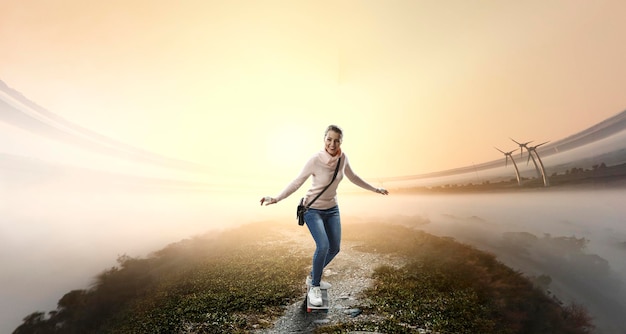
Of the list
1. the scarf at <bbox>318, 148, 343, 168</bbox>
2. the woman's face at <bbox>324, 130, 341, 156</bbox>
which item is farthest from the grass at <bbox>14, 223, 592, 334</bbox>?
the woman's face at <bbox>324, 130, 341, 156</bbox>

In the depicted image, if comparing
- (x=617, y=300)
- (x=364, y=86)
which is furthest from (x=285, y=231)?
(x=617, y=300)

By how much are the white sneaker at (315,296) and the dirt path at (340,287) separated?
183 mm

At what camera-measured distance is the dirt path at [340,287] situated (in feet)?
11.9

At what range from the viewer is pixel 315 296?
3.75 meters

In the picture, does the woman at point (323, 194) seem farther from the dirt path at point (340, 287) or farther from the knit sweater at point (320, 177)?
the dirt path at point (340, 287)

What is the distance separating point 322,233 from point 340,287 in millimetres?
1885

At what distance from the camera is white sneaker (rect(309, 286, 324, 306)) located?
374cm

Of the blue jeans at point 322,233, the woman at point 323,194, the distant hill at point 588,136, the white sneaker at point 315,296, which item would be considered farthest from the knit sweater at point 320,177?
the distant hill at point 588,136

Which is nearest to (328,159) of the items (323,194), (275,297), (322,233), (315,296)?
(323,194)

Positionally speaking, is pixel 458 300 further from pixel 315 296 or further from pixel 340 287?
pixel 315 296

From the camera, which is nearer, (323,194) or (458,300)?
(323,194)

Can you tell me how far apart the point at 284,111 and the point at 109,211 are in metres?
4.92

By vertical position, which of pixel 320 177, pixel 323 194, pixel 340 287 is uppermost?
pixel 320 177

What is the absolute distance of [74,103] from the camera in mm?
5223
